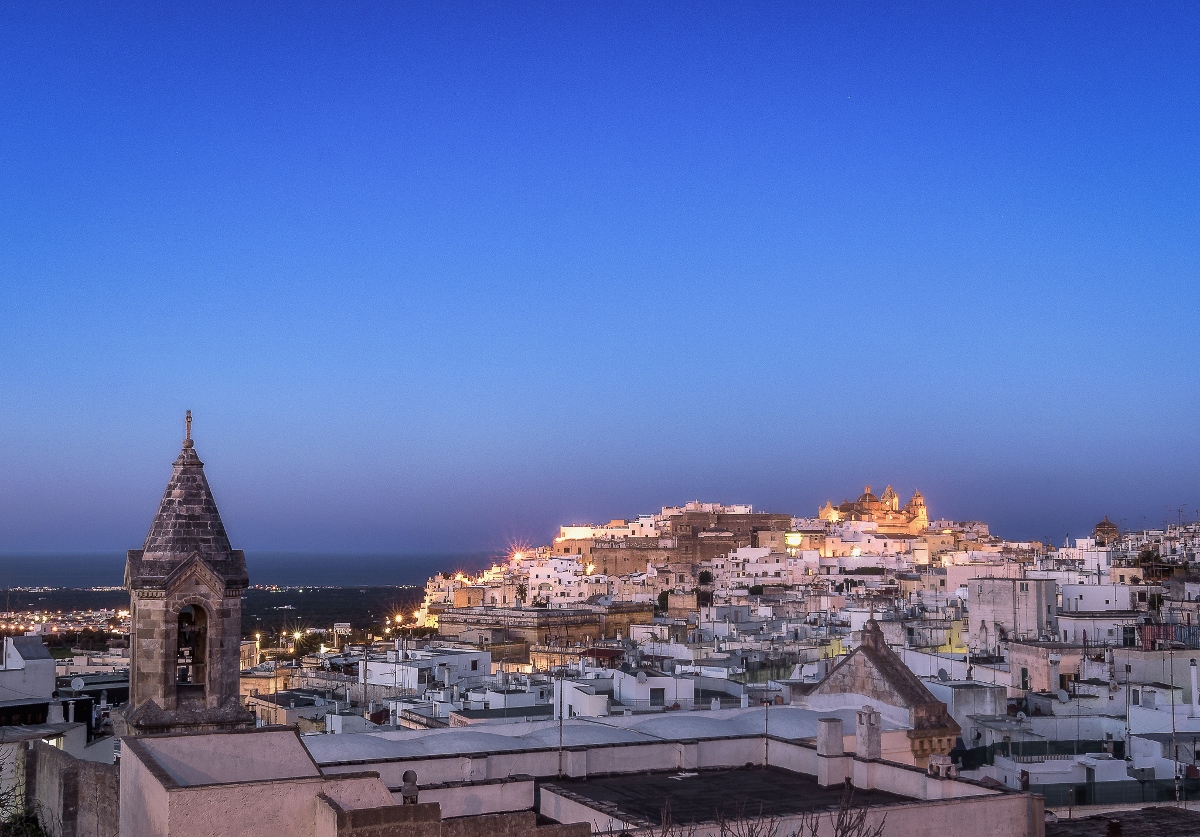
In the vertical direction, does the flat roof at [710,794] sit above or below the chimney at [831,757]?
below

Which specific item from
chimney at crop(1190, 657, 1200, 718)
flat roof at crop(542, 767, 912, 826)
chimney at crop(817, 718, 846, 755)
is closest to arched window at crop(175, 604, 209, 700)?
flat roof at crop(542, 767, 912, 826)

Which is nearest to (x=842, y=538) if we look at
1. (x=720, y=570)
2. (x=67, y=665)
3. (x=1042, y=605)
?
(x=720, y=570)

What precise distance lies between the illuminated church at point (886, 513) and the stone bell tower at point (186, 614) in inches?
4023

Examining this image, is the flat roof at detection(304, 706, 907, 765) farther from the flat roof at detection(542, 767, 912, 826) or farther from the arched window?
the arched window

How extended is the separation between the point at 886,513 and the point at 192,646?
384ft

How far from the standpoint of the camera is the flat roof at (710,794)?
11.1 meters

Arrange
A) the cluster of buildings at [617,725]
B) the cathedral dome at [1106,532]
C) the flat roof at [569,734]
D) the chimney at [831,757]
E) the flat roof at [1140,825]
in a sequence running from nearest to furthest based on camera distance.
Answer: the cluster of buildings at [617,725] < the flat roof at [1140,825] < the chimney at [831,757] < the flat roof at [569,734] < the cathedral dome at [1106,532]

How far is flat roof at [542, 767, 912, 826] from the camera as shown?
11148 mm

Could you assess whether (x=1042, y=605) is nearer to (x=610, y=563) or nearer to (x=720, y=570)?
(x=720, y=570)

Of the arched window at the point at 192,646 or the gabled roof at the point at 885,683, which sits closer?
the arched window at the point at 192,646

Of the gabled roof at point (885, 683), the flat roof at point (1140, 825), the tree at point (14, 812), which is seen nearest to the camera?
the flat roof at point (1140, 825)

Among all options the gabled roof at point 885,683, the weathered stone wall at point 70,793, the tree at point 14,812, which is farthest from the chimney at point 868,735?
the tree at point 14,812

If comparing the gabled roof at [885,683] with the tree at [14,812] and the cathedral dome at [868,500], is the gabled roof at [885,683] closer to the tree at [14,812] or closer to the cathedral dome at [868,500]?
the tree at [14,812]

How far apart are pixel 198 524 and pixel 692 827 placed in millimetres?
5745
